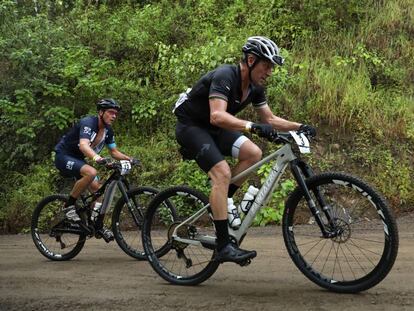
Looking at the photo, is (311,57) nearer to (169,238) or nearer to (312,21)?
(312,21)

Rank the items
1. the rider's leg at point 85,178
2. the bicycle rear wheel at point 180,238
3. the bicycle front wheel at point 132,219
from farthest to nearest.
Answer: the rider's leg at point 85,178, the bicycle front wheel at point 132,219, the bicycle rear wheel at point 180,238

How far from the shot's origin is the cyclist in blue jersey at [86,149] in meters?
7.27

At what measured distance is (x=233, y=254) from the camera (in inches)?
189

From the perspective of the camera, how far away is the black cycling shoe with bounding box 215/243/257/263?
475cm

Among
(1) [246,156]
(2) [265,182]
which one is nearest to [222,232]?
(2) [265,182]

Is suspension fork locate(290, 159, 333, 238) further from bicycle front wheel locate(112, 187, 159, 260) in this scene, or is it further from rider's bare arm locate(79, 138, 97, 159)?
rider's bare arm locate(79, 138, 97, 159)

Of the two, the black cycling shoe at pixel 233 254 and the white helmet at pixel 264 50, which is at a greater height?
the white helmet at pixel 264 50

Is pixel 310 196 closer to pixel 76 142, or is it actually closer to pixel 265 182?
pixel 265 182

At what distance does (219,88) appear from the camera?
4805 mm

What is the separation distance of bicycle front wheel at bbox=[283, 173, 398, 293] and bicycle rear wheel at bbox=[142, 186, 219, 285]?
832mm

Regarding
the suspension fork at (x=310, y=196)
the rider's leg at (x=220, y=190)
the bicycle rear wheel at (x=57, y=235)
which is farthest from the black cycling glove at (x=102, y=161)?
the suspension fork at (x=310, y=196)

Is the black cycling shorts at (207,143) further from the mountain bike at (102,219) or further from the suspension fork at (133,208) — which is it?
the suspension fork at (133,208)

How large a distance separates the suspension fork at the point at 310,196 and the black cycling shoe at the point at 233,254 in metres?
0.65

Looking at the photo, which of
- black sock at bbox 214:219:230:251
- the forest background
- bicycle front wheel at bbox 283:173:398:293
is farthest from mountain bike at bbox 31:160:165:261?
the forest background
